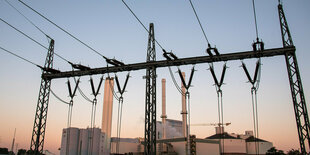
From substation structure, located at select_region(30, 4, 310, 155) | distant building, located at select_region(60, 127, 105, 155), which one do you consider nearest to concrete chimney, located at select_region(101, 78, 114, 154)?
distant building, located at select_region(60, 127, 105, 155)

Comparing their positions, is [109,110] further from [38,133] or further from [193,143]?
[38,133]

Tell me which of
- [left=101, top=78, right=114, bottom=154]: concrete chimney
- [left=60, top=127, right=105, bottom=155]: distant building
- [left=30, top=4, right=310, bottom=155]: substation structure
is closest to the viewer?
[left=30, top=4, right=310, bottom=155]: substation structure

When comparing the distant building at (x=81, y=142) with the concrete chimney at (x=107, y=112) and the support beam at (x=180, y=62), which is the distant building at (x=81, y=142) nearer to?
the concrete chimney at (x=107, y=112)

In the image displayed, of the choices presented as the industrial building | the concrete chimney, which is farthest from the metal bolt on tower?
the concrete chimney

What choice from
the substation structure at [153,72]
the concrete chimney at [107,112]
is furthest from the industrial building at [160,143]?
the substation structure at [153,72]

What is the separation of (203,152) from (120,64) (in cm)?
4830

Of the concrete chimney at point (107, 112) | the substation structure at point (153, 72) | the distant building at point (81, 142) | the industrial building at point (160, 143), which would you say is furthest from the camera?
the concrete chimney at point (107, 112)

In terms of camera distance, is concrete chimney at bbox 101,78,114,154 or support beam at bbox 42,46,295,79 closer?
support beam at bbox 42,46,295,79

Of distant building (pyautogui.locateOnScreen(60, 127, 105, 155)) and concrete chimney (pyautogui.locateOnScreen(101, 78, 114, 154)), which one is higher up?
concrete chimney (pyautogui.locateOnScreen(101, 78, 114, 154))

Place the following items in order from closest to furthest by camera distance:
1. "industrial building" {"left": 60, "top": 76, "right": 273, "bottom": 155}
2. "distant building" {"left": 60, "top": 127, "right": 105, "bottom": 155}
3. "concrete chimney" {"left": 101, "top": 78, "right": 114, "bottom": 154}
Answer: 1. "distant building" {"left": 60, "top": 127, "right": 105, "bottom": 155}
2. "industrial building" {"left": 60, "top": 76, "right": 273, "bottom": 155}
3. "concrete chimney" {"left": 101, "top": 78, "right": 114, "bottom": 154}

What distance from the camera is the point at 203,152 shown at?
60406 mm

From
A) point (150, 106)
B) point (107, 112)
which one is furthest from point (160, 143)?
point (150, 106)

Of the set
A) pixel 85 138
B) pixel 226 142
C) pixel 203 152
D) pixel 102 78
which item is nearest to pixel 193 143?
pixel 203 152

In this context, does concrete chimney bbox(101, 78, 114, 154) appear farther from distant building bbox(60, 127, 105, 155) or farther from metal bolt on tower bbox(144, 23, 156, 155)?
metal bolt on tower bbox(144, 23, 156, 155)
